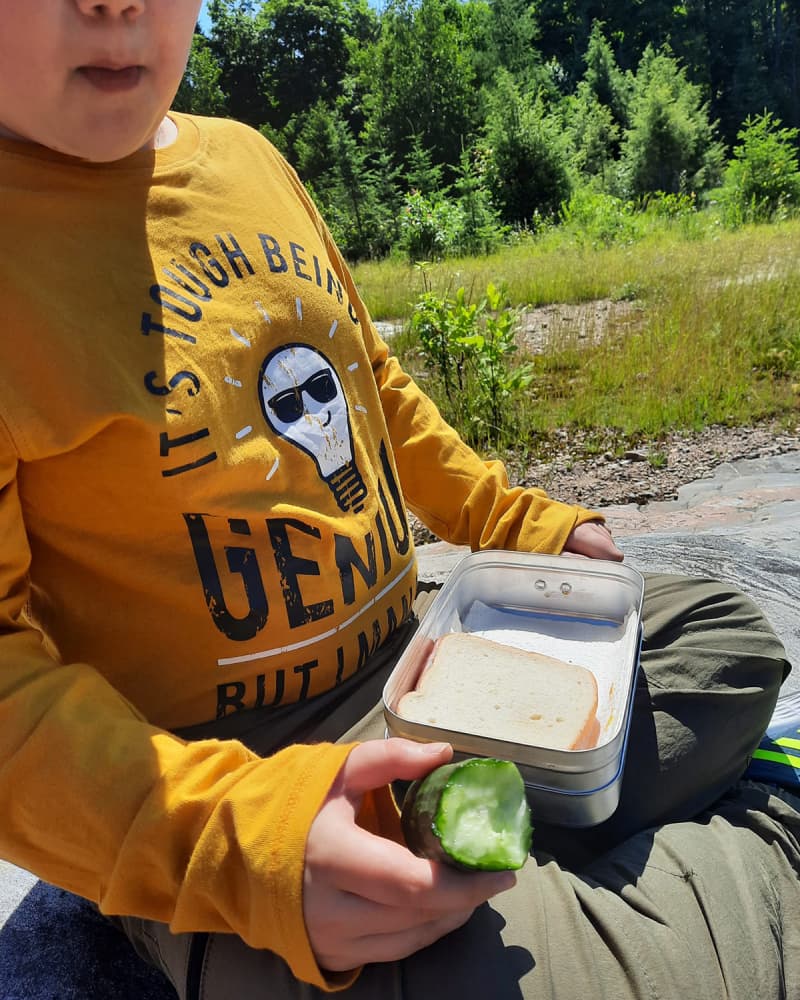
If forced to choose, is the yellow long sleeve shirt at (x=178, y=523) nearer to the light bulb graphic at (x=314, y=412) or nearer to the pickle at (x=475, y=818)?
the light bulb graphic at (x=314, y=412)

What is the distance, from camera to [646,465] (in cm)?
364

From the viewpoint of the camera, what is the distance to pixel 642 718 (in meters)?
1.21

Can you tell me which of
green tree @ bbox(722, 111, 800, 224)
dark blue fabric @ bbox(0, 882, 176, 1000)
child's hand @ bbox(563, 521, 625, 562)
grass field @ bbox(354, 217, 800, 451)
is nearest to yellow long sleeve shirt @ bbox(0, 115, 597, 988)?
child's hand @ bbox(563, 521, 625, 562)

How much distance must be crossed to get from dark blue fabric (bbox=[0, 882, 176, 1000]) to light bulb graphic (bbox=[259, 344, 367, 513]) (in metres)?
0.80

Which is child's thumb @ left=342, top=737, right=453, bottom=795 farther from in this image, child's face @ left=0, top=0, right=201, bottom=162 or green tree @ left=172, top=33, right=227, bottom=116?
green tree @ left=172, top=33, right=227, bottom=116

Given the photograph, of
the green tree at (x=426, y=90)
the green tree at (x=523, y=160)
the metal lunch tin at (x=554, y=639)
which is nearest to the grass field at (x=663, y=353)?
the metal lunch tin at (x=554, y=639)

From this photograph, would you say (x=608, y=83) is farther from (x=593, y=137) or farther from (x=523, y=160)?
(x=523, y=160)

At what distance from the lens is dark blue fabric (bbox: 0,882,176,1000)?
1214 mm

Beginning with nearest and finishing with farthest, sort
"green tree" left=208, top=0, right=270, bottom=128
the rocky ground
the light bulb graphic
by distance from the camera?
the light bulb graphic → the rocky ground → "green tree" left=208, top=0, right=270, bottom=128

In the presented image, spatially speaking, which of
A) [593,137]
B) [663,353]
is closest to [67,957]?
[663,353]

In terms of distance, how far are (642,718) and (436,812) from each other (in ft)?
1.77

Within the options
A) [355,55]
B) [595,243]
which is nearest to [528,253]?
[595,243]

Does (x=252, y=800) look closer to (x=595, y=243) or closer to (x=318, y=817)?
(x=318, y=817)

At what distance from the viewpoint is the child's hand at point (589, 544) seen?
147 centimetres
